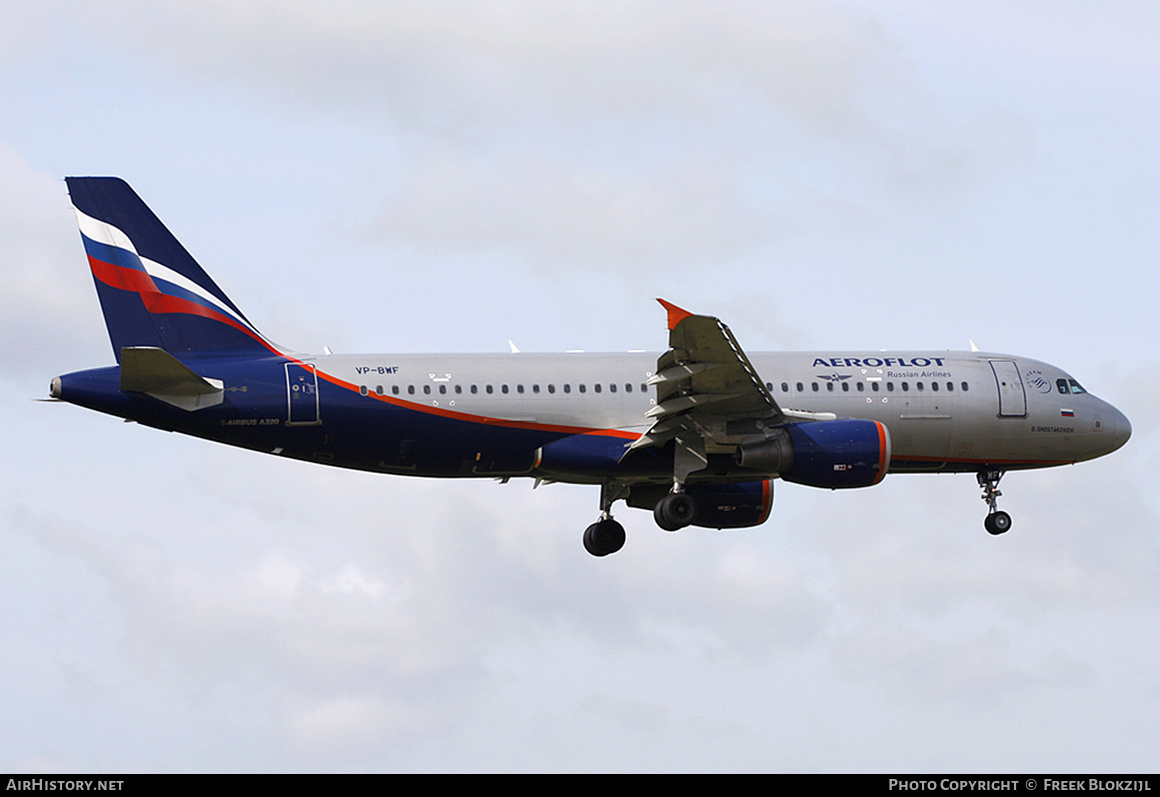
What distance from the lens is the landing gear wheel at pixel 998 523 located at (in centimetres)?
4444

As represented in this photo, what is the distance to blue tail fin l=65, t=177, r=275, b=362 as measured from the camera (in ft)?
128

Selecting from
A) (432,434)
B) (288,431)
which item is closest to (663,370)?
(432,434)

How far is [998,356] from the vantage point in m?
44.6

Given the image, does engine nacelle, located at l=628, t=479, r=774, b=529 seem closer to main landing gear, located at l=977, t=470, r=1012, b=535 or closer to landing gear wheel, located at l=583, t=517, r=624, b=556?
landing gear wheel, located at l=583, t=517, r=624, b=556

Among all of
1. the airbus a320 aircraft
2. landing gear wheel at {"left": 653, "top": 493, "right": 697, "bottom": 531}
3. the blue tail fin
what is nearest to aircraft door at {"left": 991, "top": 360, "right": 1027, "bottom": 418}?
the airbus a320 aircraft

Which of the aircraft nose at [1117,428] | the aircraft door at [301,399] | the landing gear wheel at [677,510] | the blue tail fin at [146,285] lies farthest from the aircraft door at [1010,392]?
the blue tail fin at [146,285]

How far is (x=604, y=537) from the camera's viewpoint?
145 feet

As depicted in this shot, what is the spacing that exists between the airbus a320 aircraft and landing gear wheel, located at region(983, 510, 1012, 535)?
3.51 m

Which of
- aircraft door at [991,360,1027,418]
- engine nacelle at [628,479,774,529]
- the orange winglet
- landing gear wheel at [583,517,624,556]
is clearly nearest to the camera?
the orange winglet

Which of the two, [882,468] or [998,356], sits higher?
[998,356]

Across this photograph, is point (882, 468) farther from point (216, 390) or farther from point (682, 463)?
point (216, 390)

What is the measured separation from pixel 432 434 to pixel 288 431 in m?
3.47

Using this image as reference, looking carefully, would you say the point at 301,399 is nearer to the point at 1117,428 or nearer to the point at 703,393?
the point at 703,393

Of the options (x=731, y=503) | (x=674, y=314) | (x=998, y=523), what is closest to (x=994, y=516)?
(x=998, y=523)
